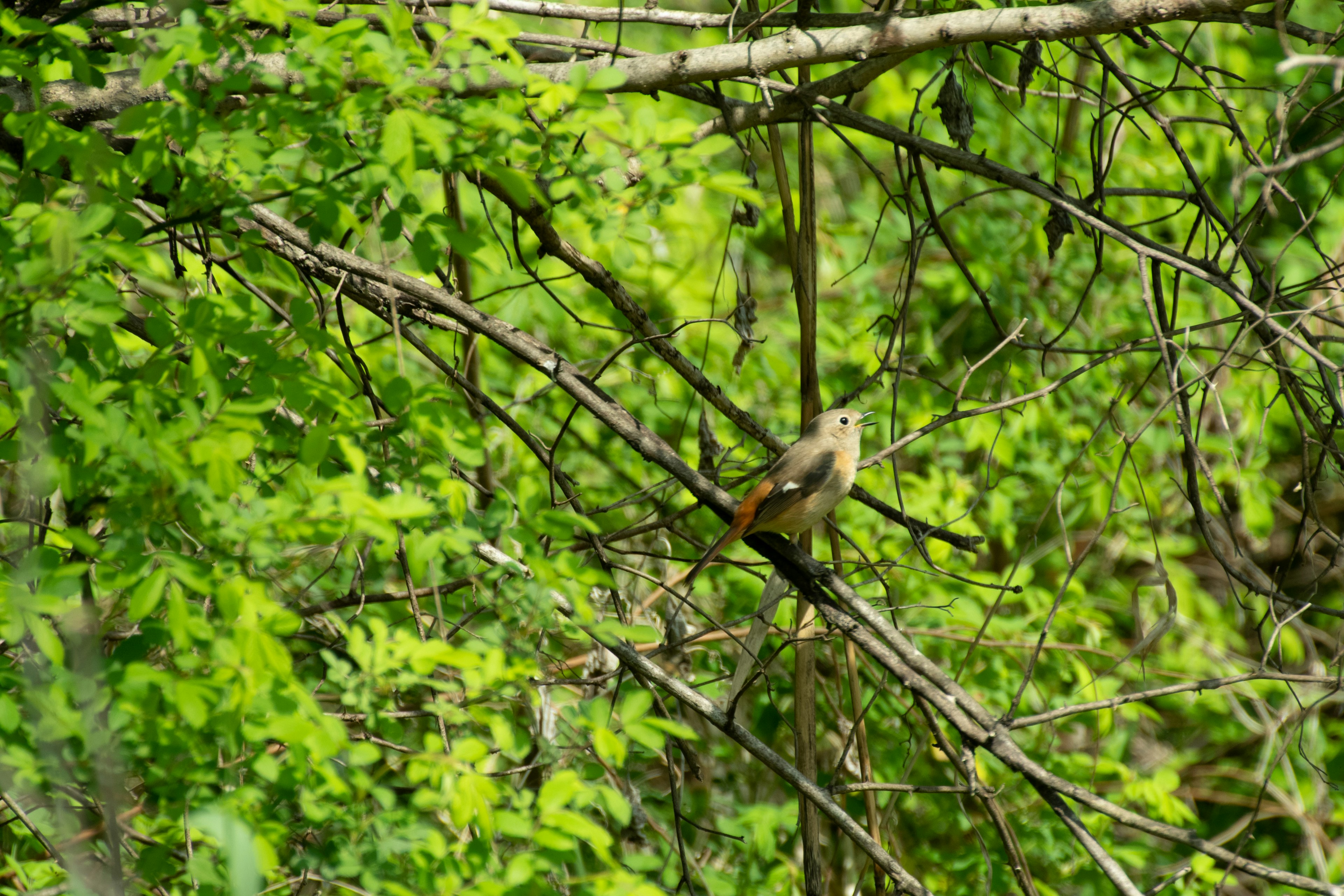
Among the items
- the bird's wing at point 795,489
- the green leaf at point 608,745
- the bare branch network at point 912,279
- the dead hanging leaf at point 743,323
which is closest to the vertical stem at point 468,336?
the bare branch network at point 912,279

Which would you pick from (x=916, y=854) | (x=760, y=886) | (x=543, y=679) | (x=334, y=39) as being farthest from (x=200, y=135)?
(x=916, y=854)

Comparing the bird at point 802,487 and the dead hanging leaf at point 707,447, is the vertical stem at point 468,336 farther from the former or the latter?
the bird at point 802,487

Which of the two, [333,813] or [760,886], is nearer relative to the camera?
Answer: [333,813]

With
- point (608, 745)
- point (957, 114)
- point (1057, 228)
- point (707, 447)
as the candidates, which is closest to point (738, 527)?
point (707, 447)

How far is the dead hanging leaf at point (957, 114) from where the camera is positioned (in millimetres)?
3518

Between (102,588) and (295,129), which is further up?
(295,129)

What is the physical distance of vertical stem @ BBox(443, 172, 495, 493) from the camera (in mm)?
3621

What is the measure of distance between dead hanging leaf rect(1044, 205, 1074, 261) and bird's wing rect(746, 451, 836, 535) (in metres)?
1.17

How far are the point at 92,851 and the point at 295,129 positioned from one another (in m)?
1.72

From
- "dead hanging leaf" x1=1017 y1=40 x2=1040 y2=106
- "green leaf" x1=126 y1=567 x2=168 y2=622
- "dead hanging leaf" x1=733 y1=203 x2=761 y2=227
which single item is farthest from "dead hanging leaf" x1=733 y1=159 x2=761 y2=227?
"green leaf" x1=126 y1=567 x2=168 y2=622

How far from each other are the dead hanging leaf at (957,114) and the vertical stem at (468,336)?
65.7 inches

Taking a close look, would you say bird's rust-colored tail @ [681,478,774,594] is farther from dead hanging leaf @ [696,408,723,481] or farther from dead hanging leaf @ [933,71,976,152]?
dead hanging leaf @ [933,71,976,152]

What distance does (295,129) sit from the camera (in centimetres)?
214

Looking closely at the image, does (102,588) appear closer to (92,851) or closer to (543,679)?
(92,851)
